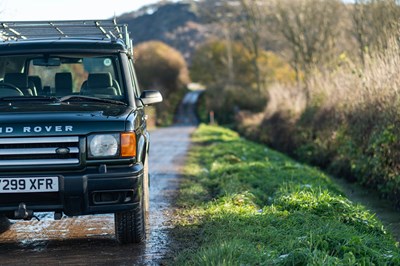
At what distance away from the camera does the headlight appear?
20.8 feet

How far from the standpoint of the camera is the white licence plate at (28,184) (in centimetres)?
622

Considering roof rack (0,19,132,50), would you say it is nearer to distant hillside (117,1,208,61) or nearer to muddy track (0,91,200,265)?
muddy track (0,91,200,265)

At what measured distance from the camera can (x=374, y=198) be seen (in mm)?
12883

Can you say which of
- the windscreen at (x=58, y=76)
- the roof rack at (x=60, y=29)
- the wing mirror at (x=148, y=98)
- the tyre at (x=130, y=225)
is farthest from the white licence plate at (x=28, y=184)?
the roof rack at (x=60, y=29)

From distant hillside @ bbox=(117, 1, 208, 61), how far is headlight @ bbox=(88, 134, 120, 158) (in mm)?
105814

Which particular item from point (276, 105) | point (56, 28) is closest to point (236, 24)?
point (276, 105)

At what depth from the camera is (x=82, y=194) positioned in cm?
625

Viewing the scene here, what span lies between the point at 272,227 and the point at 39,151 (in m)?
2.73

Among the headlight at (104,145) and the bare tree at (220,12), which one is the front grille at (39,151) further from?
the bare tree at (220,12)

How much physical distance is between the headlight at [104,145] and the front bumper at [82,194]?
145 mm

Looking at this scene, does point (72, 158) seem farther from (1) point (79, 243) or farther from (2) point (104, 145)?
(1) point (79, 243)

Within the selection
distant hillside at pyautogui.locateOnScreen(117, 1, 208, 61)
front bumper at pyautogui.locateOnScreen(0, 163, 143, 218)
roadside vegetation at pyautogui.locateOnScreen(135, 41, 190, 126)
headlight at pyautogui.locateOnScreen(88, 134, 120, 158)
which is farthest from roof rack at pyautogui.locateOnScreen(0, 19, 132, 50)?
distant hillside at pyautogui.locateOnScreen(117, 1, 208, 61)

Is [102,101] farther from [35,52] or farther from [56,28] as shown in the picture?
[56,28]

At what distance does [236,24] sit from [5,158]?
38090mm
